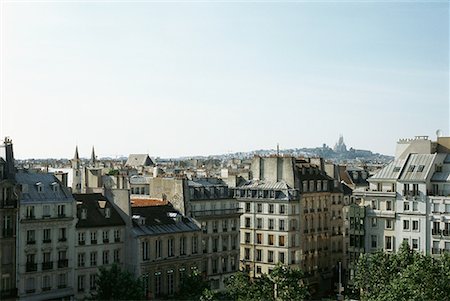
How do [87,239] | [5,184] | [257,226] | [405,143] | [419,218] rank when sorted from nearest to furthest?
[5,184], [87,239], [419,218], [405,143], [257,226]

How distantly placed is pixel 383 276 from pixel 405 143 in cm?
1569

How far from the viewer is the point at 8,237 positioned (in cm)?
4728

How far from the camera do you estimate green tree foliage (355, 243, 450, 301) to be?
44375 mm

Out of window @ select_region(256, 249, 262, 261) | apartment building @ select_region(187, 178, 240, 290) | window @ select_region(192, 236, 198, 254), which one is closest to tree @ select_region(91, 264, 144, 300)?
window @ select_region(192, 236, 198, 254)

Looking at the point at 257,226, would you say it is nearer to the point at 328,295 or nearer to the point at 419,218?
the point at 328,295

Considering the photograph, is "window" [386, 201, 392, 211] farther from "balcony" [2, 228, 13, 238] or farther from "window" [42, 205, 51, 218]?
"balcony" [2, 228, 13, 238]

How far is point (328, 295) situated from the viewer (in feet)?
230

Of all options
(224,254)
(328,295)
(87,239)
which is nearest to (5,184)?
(87,239)

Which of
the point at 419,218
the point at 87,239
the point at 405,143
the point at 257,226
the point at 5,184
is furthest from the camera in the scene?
the point at 257,226

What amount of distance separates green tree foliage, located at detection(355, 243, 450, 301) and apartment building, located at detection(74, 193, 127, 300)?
16482 millimetres

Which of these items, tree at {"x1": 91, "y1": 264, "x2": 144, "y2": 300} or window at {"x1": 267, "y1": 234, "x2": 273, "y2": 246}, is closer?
tree at {"x1": 91, "y1": 264, "x2": 144, "y2": 300}

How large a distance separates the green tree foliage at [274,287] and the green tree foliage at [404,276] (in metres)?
4.46

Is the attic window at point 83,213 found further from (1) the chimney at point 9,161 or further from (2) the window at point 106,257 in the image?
Answer: (1) the chimney at point 9,161

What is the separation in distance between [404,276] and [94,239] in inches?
778
